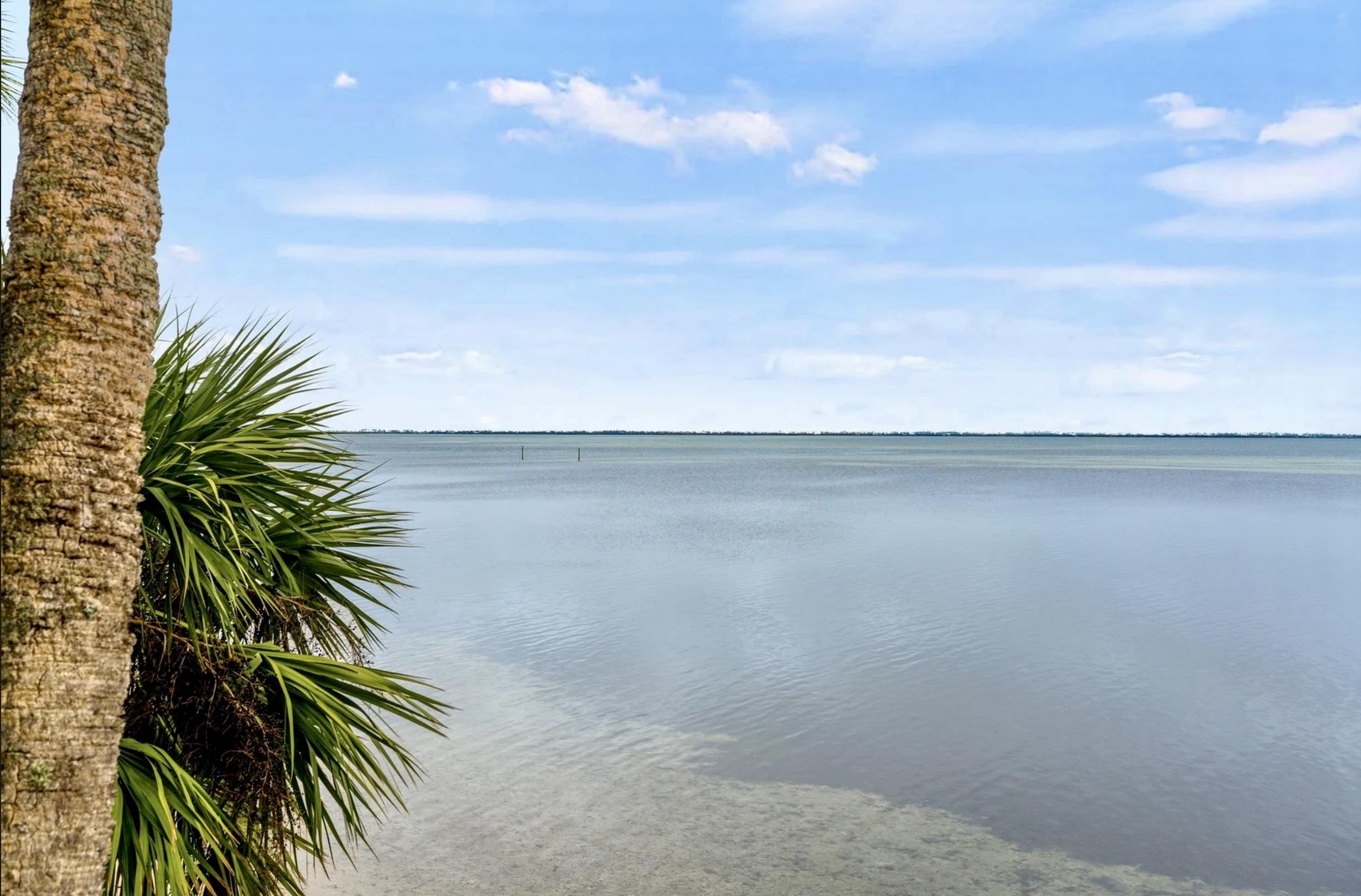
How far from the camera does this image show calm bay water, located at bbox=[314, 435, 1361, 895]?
27.0ft

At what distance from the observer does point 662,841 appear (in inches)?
334

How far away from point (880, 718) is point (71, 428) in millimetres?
10168

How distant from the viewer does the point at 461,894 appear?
24.8 feet

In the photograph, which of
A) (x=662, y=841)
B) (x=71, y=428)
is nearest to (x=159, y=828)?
(x=71, y=428)

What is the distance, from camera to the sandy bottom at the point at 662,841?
7758 mm

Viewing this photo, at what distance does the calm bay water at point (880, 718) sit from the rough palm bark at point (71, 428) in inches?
181

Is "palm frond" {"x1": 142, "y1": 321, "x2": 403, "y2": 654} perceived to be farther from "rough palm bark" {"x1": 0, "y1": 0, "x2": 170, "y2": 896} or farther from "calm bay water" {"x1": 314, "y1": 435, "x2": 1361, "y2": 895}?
"calm bay water" {"x1": 314, "y1": 435, "x2": 1361, "y2": 895}

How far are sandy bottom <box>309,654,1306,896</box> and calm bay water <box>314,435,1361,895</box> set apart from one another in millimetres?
30

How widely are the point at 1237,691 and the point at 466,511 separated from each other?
108 feet

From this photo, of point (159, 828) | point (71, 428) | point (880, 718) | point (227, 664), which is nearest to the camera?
point (71, 428)

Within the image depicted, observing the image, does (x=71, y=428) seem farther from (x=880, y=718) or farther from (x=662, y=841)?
(x=880, y=718)

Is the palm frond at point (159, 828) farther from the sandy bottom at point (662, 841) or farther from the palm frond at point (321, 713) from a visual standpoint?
the sandy bottom at point (662, 841)

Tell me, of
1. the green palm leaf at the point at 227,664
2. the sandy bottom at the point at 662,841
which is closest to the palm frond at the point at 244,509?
the green palm leaf at the point at 227,664

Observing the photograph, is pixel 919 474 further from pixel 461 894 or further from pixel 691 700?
pixel 461 894
